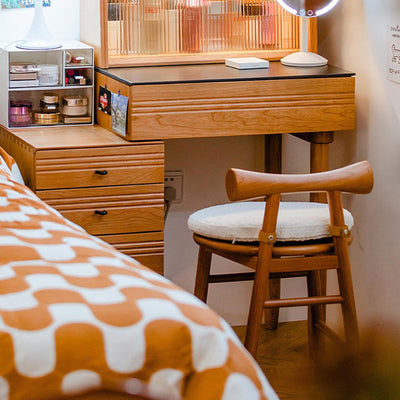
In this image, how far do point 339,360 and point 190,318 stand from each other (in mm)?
599

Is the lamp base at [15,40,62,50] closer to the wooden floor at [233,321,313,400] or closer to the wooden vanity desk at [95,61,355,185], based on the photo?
the wooden vanity desk at [95,61,355,185]

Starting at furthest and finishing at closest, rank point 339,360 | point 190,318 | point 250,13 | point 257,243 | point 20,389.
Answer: point 250,13
point 257,243
point 190,318
point 20,389
point 339,360

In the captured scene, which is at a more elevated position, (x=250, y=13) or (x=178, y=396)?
(x=250, y=13)

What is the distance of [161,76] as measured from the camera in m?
2.33

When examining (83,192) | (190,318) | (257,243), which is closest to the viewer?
(190,318)

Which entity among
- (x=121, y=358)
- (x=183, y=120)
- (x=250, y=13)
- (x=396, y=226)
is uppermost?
(x=250, y=13)

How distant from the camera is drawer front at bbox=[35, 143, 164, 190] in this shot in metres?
2.17

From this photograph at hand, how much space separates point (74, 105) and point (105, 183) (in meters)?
0.39

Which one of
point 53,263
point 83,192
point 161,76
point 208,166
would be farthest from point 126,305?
point 208,166

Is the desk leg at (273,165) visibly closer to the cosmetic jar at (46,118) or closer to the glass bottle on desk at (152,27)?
the glass bottle on desk at (152,27)

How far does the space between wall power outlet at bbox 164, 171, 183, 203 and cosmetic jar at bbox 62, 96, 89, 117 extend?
16.5 inches

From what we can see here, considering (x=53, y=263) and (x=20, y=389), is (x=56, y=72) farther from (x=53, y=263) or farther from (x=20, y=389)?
(x=20, y=389)

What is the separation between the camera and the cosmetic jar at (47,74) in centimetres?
243

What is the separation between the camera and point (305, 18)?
253 centimetres
